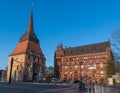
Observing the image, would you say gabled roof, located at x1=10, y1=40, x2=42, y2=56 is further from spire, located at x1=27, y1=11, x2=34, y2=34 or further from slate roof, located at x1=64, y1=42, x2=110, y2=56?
slate roof, located at x1=64, y1=42, x2=110, y2=56

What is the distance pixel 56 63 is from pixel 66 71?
35.1ft

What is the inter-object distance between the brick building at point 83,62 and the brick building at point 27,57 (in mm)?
11349

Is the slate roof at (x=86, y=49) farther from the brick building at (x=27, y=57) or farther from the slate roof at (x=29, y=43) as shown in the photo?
the slate roof at (x=29, y=43)

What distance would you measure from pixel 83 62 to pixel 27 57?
32490mm

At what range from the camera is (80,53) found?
9969 cm

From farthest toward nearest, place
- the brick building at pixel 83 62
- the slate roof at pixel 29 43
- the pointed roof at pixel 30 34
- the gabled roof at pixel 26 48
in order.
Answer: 1. the pointed roof at pixel 30 34
2. the slate roof at pixel 29 43
3. the gabled roof at pixel 26 48
4. the brick building at pixel 83 62

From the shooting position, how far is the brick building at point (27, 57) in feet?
321

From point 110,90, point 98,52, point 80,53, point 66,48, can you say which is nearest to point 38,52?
point 66,48

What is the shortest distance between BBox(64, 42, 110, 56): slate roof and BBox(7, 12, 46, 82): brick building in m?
18.1

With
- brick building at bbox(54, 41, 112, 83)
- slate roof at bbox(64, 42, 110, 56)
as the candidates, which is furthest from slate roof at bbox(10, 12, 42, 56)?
slate roof at bbox(64, 42, 110, 56)

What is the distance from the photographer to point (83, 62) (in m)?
95.4

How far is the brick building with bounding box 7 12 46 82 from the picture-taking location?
9785 centimetres

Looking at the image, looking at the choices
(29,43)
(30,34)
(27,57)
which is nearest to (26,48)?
(29,43)

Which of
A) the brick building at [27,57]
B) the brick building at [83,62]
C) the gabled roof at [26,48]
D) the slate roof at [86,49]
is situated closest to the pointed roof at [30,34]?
the brick building at [27,57]
